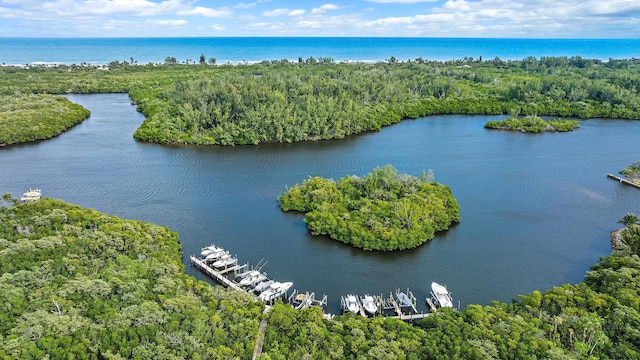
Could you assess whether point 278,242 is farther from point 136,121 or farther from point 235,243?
point 136,121

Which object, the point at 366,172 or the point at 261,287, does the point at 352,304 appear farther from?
the point at 366,172

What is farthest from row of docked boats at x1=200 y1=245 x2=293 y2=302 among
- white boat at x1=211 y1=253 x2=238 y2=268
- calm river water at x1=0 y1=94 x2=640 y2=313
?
calm river water at x1=0 y1=94 x2=640 y2=313

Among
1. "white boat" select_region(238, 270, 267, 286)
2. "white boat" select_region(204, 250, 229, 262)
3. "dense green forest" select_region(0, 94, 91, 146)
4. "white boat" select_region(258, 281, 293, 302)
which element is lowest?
"white boat" select_region(258, 281, 293, 302)

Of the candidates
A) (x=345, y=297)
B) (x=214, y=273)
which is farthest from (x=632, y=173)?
(x=214, y=273)

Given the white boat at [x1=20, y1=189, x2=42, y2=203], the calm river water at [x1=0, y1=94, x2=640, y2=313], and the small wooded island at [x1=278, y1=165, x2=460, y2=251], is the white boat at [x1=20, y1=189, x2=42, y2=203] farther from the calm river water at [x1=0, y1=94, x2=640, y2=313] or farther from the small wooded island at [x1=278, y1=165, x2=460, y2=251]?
the small wooded island at [x1=278, y1=165, x2=460, y2=251]

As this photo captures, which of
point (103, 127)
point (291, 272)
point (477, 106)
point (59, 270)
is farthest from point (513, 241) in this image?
point (103, 127)

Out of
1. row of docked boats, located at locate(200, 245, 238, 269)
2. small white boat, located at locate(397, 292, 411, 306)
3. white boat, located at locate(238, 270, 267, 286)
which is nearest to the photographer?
small white boat, located at locate(397, 292, 411, 306)
